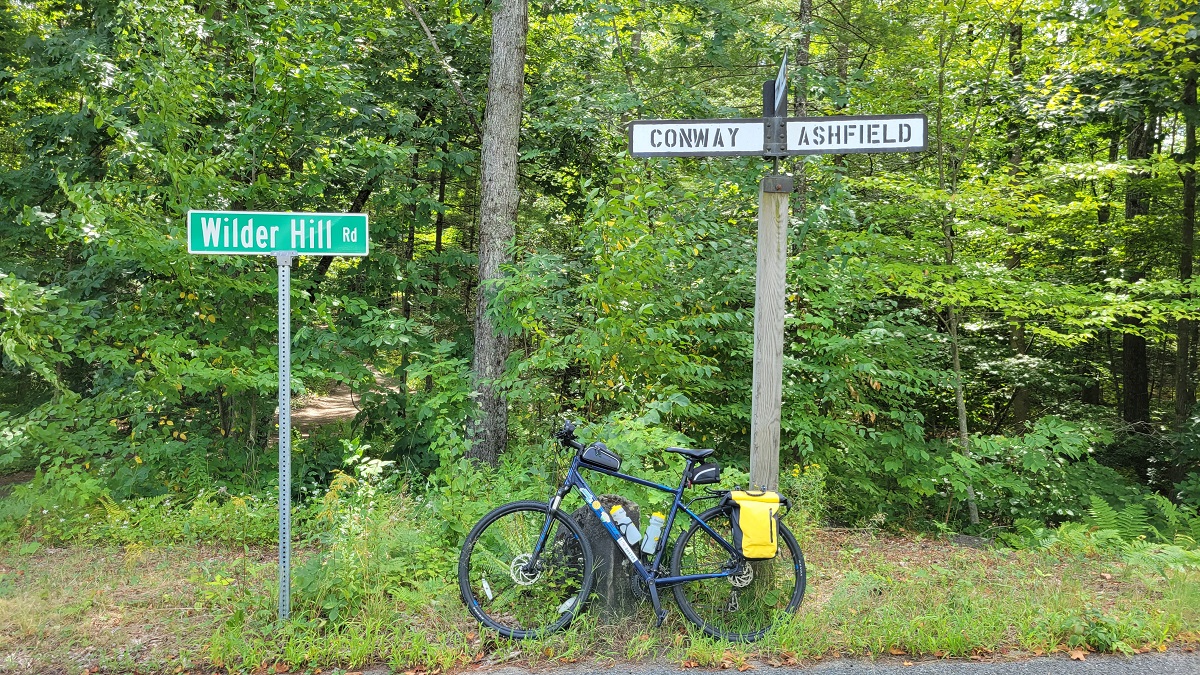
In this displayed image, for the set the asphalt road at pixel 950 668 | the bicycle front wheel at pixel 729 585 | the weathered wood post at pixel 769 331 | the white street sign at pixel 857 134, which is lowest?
the asphalt road at pixel 950 668

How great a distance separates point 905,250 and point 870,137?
13.4 feet

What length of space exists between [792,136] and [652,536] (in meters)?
2.34

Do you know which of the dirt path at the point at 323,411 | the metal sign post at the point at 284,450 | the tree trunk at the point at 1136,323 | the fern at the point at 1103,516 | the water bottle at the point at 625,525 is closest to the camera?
the metal sign post at the point at 284,450

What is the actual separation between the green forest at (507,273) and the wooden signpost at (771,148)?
822 mm

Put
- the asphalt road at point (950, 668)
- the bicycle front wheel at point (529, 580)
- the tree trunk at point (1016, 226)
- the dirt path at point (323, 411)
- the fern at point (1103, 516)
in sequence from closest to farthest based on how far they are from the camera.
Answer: the asphalt road at point (950, 668)
the bicycle front wheel at point (529, 580)
the fern at point (1103, 516)
the tree trunk at point (1016, 226)
the dirt path at point (323, 411)

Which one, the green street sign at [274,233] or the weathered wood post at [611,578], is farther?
the weathered wood post at [611,578]

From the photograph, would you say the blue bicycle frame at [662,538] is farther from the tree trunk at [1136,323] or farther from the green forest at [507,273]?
the tree trunk at [1136,323]

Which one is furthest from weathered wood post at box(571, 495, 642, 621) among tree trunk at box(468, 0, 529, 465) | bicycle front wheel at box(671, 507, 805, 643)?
tree trunk at box(468, 0, 529, 465)

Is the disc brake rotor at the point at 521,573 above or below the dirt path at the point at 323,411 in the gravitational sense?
above

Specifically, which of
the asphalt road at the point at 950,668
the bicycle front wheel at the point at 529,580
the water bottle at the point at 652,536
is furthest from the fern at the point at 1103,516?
the bicycle front wheel at the point at 529,580

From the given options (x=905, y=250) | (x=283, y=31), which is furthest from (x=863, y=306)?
(x=283, y=31)

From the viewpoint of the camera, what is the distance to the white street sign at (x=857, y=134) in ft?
12.1

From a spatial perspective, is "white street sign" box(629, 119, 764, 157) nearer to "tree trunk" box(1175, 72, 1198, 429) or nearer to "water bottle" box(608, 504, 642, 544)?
"water bottle" box(608, 504, 642, 544)

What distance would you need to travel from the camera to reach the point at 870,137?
12.2 feet
